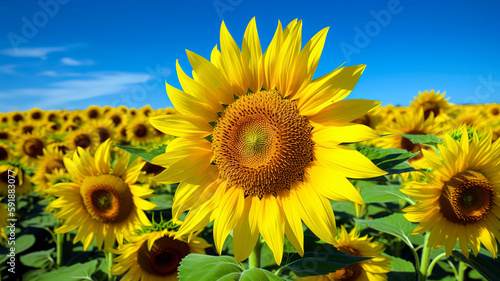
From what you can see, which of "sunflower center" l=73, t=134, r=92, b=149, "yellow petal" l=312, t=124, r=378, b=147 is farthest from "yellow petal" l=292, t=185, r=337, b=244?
"sunflower center" l=73, t=134, r=92, b=149

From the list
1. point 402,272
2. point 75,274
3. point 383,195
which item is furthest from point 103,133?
point 402,272

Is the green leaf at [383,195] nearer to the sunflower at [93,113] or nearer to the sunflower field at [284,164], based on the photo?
the sunflower field at [284,164]

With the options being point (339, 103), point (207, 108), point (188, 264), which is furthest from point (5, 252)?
point (339, 103)

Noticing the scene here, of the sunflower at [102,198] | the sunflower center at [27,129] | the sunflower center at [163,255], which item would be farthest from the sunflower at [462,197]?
the sunflower center at [27,129]

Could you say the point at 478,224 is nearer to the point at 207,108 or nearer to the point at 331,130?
the point at 331,130

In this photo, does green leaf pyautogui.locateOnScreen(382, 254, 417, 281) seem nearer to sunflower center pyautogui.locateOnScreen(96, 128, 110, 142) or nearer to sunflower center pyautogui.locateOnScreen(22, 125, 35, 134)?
sunflower center pyautogui.locateOnScreen(96, 128, 110, 142)

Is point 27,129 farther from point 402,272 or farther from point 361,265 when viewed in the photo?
point 402,272

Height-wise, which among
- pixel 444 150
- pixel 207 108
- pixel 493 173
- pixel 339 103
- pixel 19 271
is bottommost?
pixel 19 271
